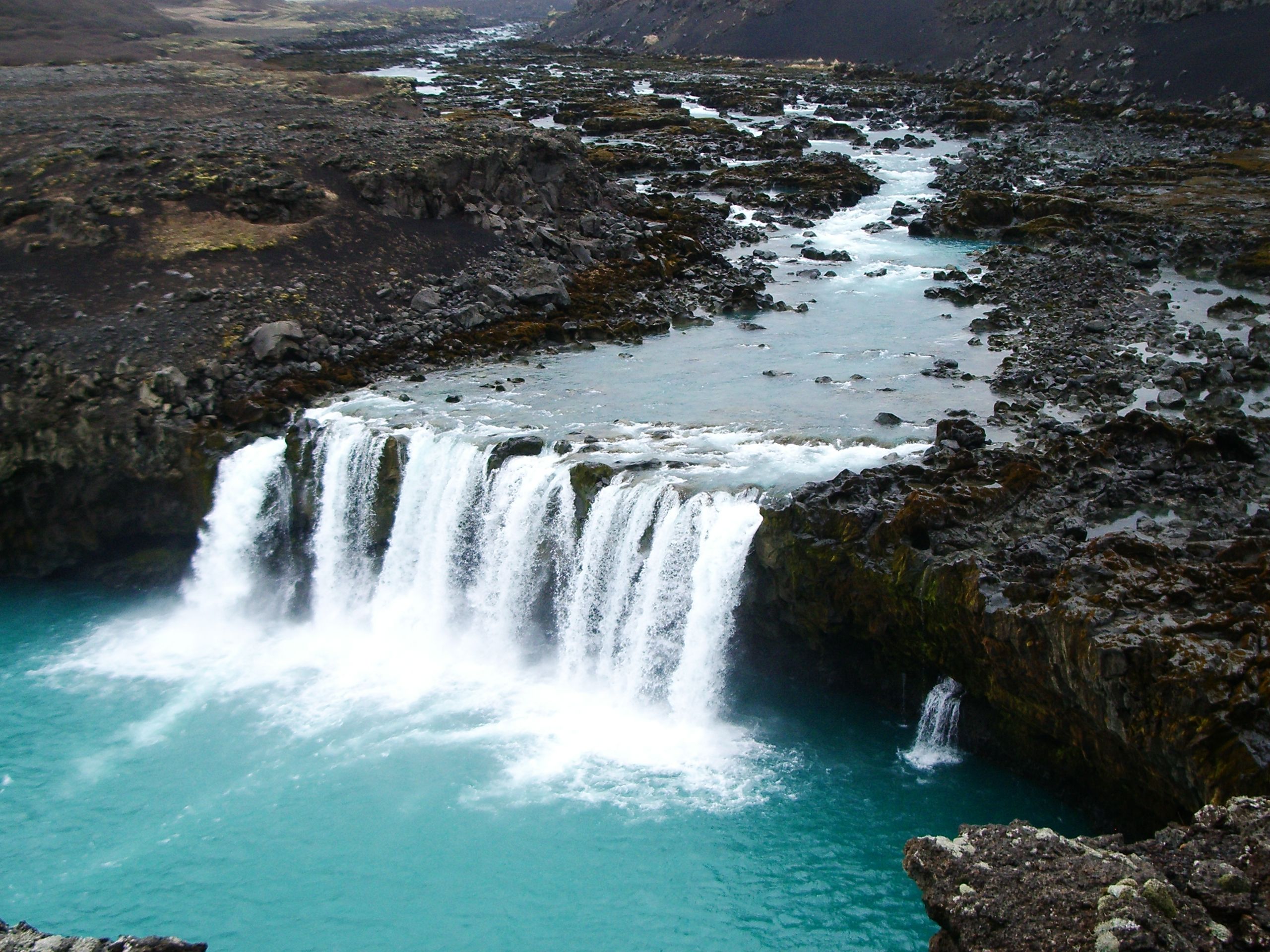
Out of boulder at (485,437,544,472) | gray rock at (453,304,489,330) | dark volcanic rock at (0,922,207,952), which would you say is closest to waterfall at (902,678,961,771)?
boulder at (485,437,544,472)

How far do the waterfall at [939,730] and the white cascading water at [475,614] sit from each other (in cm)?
305

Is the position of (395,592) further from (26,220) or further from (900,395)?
(26,220)

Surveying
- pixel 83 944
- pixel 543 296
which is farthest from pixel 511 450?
pixel 83 944

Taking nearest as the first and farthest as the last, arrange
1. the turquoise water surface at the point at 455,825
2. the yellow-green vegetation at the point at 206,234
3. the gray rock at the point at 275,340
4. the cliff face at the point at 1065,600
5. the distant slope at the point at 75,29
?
the cliff face at the point at 1065,600
the turquoise water surface at the point at 455,825
the gray rock at the point at 275,340
the yellow-green vegetation at the point at 206,234
the distant slope at the point at 75,29

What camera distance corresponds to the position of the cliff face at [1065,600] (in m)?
14.6

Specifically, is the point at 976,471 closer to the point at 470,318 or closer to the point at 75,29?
the point at 470,318

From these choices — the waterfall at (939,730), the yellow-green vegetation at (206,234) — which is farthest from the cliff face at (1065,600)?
the yellow-green vegetation at (206,234)

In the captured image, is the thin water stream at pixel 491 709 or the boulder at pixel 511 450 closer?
the thin water stream at pixel 491 709

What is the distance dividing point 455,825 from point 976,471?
43.2 feet

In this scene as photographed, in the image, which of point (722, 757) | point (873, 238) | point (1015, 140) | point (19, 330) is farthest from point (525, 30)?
point (722, 757)

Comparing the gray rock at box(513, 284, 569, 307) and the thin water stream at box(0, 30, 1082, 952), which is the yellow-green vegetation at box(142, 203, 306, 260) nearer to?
the gray rock at box(513, 284, 569, 307)

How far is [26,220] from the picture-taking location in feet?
113

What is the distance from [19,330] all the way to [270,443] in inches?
376

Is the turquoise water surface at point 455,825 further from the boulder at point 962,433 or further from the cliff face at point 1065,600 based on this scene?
the boulder at point 962,433
